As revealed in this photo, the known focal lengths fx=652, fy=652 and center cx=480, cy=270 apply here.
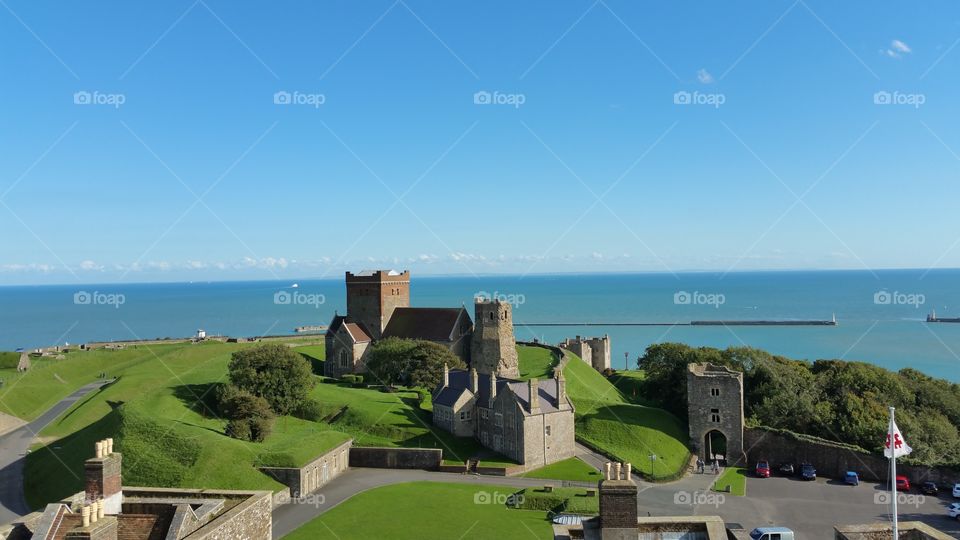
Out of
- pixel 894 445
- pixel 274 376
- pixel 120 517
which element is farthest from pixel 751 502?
pixel 120 517

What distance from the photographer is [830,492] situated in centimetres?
4084

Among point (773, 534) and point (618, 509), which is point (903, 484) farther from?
point (618, 509)

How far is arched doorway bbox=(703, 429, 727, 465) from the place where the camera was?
50.3 metres

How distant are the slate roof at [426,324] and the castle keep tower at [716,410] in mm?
27191

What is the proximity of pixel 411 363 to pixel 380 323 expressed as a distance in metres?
15.4

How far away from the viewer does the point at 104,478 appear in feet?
48.8

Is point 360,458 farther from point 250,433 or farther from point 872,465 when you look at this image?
point 872,465

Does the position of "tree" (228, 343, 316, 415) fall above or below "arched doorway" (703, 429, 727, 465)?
above

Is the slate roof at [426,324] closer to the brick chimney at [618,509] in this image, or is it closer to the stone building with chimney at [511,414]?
the stone building with chimney at [511,414]

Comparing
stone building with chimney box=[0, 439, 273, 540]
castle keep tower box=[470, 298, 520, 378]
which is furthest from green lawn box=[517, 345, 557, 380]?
stone building with chimney box=[0, 439, 273, 540]

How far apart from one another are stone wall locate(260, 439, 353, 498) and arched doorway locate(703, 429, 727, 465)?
27.9m

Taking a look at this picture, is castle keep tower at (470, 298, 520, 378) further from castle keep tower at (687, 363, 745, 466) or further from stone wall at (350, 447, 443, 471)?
stone wall at (350, 447, 443, 471)

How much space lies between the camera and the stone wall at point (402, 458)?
141ft

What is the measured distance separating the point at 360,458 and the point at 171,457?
11.9 meters
